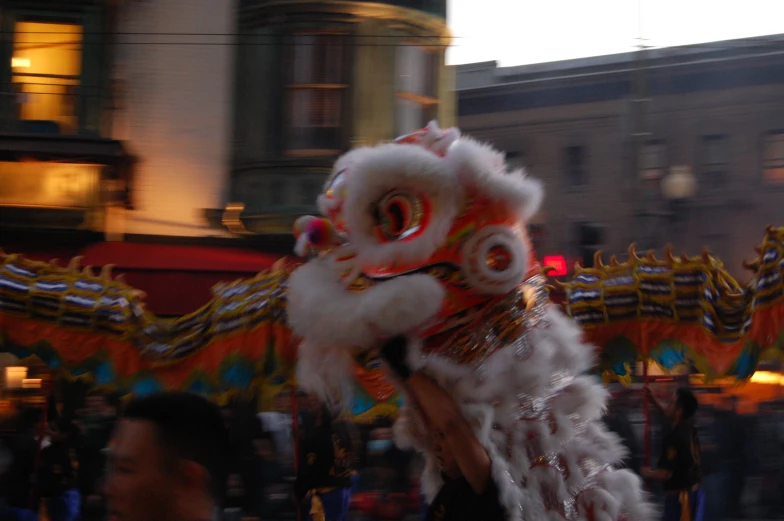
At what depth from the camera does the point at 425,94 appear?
13.6 metres

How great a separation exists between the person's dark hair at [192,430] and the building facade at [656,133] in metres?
22.7

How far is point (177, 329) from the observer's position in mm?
4582

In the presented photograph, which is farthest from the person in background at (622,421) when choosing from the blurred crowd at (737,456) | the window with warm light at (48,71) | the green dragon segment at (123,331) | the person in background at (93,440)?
the window with warm light at (48,71)

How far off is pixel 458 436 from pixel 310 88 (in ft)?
34.8

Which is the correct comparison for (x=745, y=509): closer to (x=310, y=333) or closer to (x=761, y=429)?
(x=761, y=429)

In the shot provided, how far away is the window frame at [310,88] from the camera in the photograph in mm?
12969

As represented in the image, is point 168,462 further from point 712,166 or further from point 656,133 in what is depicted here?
point 712,166

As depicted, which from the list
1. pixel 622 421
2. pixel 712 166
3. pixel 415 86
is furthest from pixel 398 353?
pixel 712 166

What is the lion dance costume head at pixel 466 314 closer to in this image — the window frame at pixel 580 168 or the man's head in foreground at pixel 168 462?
the man's head in foreground at pixel 168 462

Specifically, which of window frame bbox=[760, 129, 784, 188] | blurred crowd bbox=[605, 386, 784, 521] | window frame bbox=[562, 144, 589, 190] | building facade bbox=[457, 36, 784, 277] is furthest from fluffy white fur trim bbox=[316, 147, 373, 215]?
window frame bbox=[562, 144, 589, 190]

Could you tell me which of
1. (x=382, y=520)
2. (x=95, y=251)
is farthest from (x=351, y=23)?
(x=382, y=520)

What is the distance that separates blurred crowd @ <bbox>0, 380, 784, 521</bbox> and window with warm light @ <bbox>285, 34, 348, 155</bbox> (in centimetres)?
494

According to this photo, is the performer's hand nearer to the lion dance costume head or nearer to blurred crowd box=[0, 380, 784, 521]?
the lion dance costume head

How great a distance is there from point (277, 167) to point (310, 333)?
10014 millimetres
